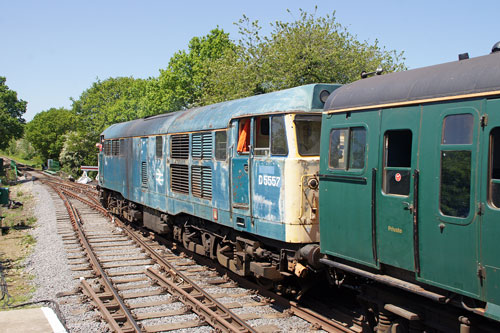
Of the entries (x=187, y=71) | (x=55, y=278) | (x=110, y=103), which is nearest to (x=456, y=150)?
(x=55, y=278)

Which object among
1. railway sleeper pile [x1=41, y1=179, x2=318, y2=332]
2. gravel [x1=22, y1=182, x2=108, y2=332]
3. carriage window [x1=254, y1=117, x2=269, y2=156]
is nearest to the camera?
railway sleeper pile [x1=41, y1=179, x2=318, y2=332]

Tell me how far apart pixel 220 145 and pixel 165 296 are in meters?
3.17

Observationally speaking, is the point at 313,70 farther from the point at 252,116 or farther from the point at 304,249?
the point at 304,249

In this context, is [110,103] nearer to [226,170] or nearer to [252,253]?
[226,170]

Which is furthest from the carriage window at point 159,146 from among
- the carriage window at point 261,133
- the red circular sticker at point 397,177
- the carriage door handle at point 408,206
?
the carriage door handle at point 408,206

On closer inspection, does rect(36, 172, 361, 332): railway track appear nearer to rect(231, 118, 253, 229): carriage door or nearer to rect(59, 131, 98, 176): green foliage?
rect(231, 118, 253, 229): carriage door

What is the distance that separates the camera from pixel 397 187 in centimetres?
519

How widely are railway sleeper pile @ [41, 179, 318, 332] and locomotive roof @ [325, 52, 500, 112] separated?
3622 millimetres

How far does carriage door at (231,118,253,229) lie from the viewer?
8.23m

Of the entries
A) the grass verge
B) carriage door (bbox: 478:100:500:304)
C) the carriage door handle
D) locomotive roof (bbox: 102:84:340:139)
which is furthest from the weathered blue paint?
the grass verge

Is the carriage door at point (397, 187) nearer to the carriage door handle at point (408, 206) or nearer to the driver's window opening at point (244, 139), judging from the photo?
the carriage door handle at point (408, 206)

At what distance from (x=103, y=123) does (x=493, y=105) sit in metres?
58.4

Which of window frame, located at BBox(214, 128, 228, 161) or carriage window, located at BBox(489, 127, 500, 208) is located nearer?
carriage window, located at BBox(489, 127, 500, 208)

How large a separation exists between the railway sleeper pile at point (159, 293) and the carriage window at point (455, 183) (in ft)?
11.5
